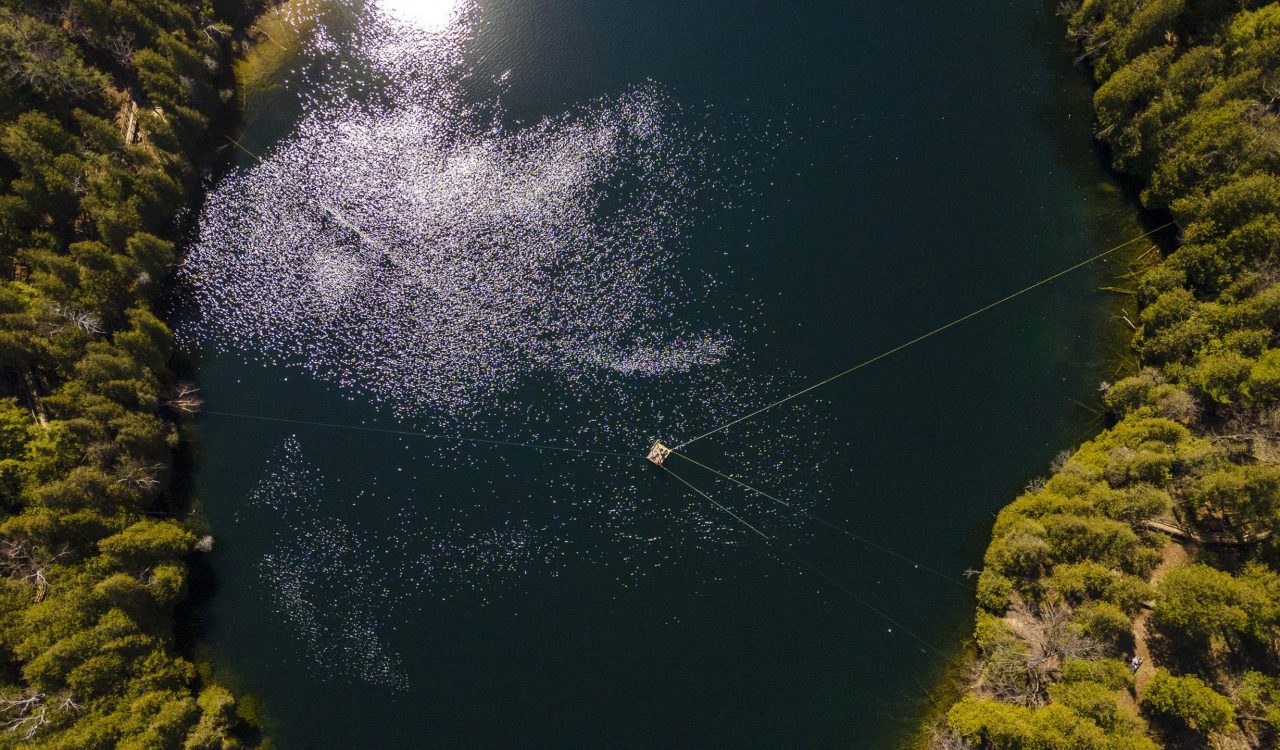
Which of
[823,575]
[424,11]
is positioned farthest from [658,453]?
[424,11]

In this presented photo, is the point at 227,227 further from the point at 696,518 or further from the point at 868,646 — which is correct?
the point at 868,646


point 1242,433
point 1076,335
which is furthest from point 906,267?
point 1242,433

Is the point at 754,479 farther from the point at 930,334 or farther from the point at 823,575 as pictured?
the point at 930,334

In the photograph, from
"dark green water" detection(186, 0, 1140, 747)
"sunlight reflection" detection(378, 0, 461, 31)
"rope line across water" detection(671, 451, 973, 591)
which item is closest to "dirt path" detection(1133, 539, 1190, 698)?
"dark green water" detection(186, 0, 1140, 747)

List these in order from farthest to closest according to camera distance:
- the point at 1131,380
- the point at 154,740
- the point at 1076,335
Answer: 1. the point at 1076,335
2. the point at 1131,380
3. the point at 154,740

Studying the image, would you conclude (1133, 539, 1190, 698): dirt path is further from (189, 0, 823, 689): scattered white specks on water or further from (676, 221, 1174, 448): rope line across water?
(189, 0, 823, 689): scattered white specks on water

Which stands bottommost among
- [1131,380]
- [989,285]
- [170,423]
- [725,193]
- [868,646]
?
[868,646]

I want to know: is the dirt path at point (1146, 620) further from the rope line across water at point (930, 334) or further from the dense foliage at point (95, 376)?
the dense foliage at point (95, 376)
